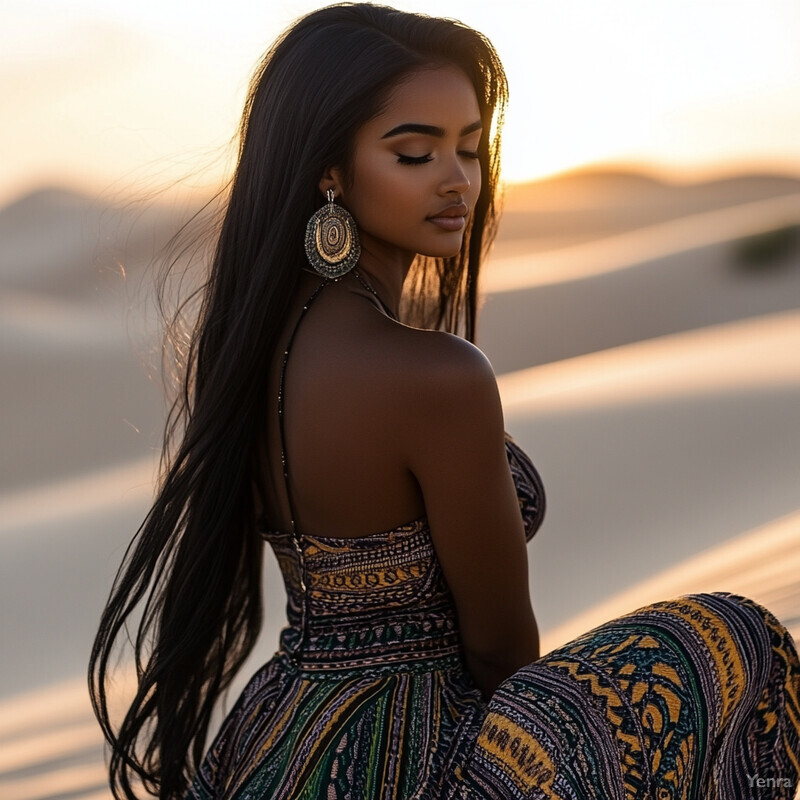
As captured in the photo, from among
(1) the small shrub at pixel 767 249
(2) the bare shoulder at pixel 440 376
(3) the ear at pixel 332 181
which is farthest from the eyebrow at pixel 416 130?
(1) the small shrub at pixel 767 249

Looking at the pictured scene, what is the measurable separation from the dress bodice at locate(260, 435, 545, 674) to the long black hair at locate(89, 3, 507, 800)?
Answer: 0.18 meters

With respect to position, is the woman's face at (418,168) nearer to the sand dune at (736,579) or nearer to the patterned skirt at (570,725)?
the patterned skirt at (570,725)

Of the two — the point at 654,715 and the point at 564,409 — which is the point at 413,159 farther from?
the point at 564,409

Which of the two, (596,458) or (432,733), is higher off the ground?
(432,733)

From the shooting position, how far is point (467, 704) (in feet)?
7.29

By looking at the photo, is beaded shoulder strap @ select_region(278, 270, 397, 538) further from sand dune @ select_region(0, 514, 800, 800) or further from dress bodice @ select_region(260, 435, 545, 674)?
sand dune @ select_region(0, 514, 800, 800)

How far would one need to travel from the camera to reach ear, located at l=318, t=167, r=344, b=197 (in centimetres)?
226

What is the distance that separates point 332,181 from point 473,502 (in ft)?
1.95

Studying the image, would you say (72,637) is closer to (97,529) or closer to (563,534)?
(97,529)

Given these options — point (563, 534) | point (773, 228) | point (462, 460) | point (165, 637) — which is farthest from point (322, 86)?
point (773, 228)

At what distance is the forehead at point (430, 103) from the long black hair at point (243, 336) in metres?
0.02

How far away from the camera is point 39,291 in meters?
9.36

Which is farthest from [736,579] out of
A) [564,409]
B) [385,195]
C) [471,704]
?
[385,195]

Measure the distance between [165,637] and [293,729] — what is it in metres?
0.35
